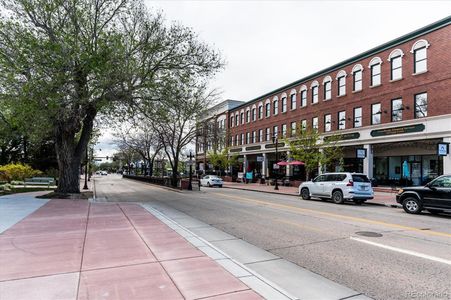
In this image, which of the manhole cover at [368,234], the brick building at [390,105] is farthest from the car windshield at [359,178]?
the manhole cover at [368,234]

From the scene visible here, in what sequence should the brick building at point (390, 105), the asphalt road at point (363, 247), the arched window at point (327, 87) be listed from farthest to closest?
1. the arched window at point (327, 87)
2. the brick building at point (390, 105)
3. the asphalt road at point (363, 247)

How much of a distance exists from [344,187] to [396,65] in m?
15.7

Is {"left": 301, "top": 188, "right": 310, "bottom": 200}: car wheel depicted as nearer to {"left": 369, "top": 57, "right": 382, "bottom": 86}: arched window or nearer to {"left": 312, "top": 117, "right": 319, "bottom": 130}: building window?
{"left": 369, "top": 57, "right": 382, "bottom": 86}: arched window

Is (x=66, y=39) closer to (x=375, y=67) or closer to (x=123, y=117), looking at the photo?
(x=123, y=117)

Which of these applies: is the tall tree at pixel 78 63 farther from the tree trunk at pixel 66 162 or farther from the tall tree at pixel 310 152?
the tall tree at pixel 310 152

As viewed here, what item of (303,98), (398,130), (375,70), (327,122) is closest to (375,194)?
(398,130)

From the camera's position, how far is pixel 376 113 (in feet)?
95.6

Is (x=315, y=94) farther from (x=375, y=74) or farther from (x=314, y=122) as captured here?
(x=375, y=74)

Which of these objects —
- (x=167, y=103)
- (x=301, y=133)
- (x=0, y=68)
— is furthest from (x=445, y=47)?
(x=0, y=68)

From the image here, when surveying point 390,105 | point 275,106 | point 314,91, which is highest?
point 314,91

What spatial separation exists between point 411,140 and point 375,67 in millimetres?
7943

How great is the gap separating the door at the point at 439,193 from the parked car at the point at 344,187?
174 inches

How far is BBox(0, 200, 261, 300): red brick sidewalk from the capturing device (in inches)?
174

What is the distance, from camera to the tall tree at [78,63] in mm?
13961
